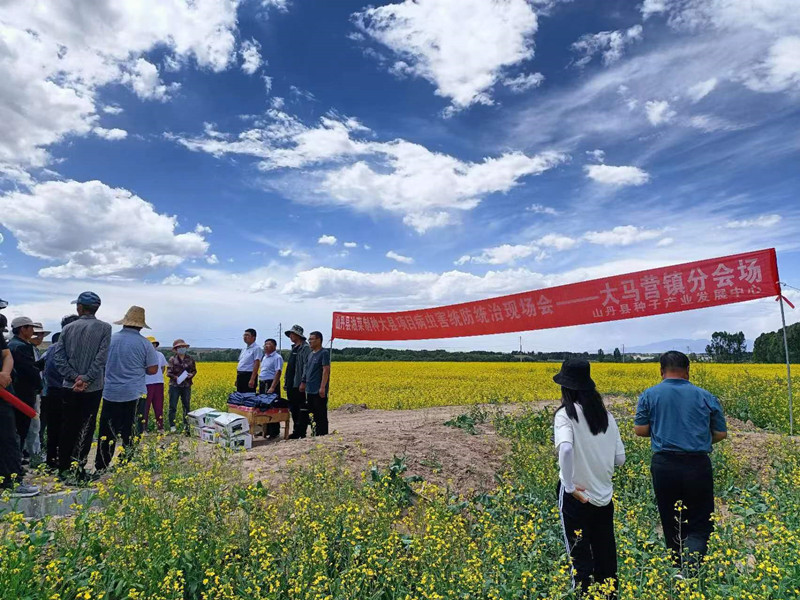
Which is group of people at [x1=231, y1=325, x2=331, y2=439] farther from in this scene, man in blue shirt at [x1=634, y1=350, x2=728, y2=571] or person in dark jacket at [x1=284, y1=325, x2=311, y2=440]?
man in blue shirt at [x1=634, y1=350, x2=728, y2=571]

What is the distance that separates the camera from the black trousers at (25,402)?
6.25 m

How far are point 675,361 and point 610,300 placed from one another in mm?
5529

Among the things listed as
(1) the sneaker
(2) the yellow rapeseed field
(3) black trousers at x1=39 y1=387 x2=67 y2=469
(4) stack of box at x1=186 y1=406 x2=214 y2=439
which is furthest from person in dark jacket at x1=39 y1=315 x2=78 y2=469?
(2) the yellow rapeseed field

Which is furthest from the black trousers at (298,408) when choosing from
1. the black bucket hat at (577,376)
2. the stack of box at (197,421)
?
the black bucket hat at (577,376)

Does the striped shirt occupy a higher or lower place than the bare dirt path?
higher

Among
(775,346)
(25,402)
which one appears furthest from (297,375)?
(775,346)

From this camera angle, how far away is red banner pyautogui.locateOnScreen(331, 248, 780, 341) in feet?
26.7

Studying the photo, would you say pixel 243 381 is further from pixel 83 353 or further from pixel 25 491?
pixel 25 491

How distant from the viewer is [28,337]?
6.49 metres

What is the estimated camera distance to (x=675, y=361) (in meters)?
4.10

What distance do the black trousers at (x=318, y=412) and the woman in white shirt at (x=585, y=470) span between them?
5.01m

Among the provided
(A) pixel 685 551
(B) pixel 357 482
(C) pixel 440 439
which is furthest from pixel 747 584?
(C) pixel 440 439

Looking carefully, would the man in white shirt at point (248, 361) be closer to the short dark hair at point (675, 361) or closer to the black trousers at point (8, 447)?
the black trousers at point (8, 447)

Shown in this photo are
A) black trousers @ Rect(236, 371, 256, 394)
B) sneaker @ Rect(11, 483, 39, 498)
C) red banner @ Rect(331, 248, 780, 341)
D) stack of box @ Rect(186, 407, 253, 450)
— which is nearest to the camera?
sneaker @ Rect(11, 483, 39, 498)
